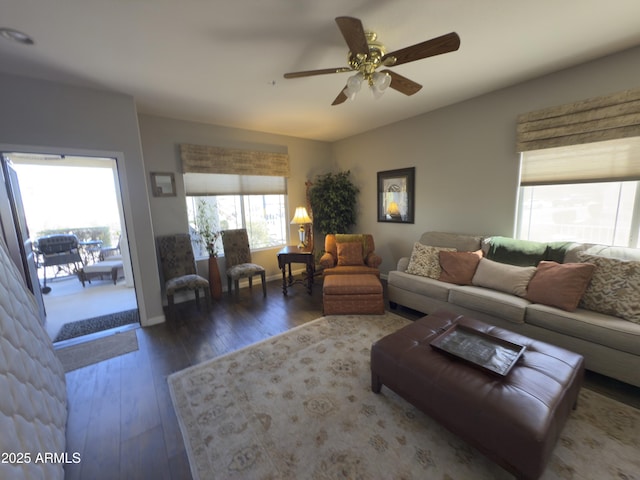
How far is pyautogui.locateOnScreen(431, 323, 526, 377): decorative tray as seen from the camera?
1431mm

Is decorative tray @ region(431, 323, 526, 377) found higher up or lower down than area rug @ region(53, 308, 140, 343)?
higher up

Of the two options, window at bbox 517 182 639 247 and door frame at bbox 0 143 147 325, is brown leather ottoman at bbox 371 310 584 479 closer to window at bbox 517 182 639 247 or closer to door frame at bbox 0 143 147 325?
window at bbox 517 182 639 247

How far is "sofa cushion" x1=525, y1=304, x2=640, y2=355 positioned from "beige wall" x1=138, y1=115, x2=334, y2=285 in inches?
146

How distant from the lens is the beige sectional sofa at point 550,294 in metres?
1.79

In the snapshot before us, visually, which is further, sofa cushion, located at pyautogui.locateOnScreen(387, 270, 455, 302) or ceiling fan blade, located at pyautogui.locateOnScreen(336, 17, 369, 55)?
sofa cushion, located at pyautogui.locateOnScreen(387, 270, 455, 302)

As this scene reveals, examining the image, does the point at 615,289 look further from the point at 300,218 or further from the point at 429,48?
the point at 300,218

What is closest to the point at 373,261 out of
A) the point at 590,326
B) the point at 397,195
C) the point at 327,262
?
the point at 327,262

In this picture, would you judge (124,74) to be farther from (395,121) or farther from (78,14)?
(395,121)

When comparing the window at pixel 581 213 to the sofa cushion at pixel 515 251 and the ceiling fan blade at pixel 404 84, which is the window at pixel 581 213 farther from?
the ceiling fan blade at pixel 404 84

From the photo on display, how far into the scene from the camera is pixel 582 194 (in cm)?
250

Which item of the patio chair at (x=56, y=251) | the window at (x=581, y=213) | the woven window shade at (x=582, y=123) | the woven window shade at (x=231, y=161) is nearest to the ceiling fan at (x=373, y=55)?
the woven window shade at (x=582, y=123)

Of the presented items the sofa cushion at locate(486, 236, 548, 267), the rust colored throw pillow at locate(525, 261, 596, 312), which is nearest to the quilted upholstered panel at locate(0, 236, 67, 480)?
the rust colored throw pillow at locate(525, 261, 596, 312)

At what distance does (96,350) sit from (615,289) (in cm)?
463

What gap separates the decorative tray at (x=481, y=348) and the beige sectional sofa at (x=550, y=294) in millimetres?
741
